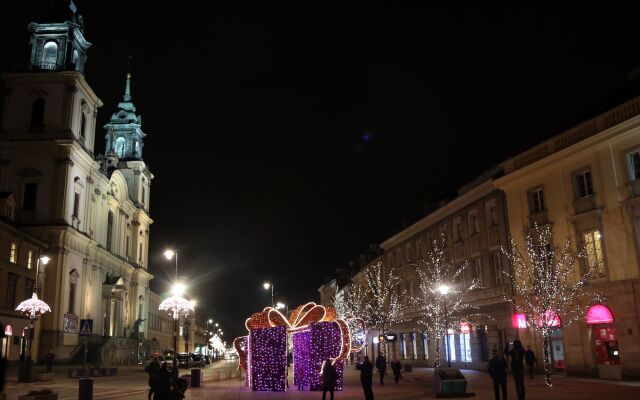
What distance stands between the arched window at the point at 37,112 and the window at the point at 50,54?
4.48 metres

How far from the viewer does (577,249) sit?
30016 millimetres

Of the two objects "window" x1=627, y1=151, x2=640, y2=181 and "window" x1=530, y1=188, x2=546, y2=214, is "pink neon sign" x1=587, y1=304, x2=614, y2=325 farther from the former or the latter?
"window" x1=530, y1=188, x2=546, y2=214

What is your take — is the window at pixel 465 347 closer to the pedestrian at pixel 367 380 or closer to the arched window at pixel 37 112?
the pedestrian at pixel 367 380

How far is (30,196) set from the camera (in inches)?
2146

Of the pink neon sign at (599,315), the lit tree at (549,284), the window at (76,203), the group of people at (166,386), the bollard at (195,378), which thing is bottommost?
the bollard at (195,378)

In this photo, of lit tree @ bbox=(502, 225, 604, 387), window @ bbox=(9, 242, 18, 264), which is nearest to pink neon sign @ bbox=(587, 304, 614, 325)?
lit tree @ bbox=(502, 225, 604, 387)

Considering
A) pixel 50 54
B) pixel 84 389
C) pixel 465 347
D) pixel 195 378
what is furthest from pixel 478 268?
pixel 50 54

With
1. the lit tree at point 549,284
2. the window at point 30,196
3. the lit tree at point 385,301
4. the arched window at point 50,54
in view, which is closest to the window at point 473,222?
the lit tree at point 549,284

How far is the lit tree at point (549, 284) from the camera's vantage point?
28969 mm

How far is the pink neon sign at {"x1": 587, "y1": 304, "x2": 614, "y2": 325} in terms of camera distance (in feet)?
91.7

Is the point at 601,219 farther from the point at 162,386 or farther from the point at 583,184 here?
the point at 162,386

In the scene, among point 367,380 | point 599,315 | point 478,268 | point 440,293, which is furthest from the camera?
point 440,293

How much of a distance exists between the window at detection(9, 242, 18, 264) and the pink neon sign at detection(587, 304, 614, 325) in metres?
38.5

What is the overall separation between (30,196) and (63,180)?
11.3ft
